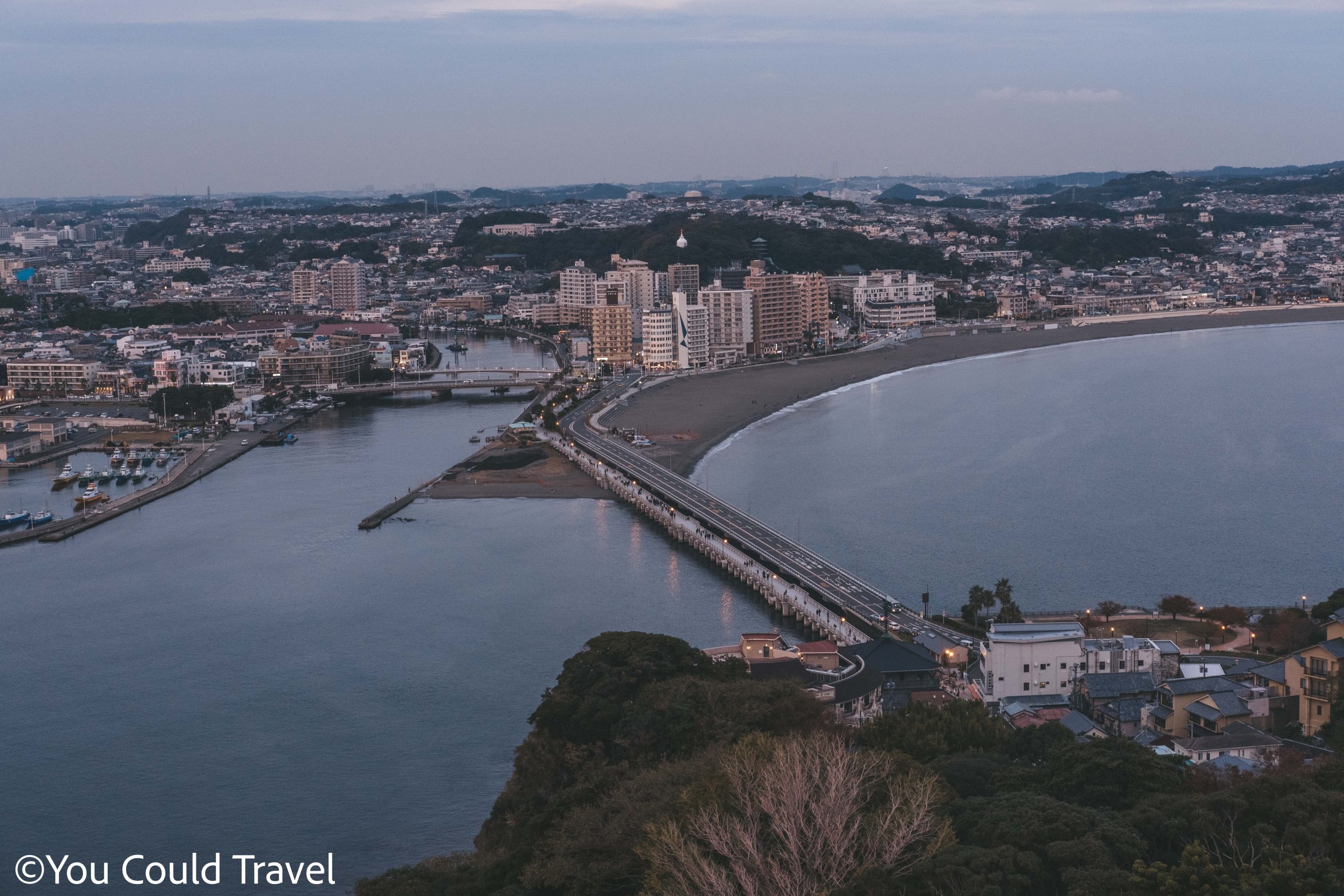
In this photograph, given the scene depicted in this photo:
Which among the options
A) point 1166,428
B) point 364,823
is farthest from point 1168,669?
point 1166,428

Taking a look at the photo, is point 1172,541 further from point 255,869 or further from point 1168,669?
point 255,869

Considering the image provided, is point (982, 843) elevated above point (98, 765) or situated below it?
above

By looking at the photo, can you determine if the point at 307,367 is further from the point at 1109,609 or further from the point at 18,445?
the point at 1109,609

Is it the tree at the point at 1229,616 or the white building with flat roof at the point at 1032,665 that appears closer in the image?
the white building with flat roof at the point at 1032,665

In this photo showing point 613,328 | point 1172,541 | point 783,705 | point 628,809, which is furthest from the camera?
point 613,328

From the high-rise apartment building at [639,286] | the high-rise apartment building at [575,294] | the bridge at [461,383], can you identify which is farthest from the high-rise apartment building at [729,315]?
the high-rise apartment building at [575,294]

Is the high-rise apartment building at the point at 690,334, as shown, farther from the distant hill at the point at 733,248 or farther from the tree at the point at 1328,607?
the tree at the point at 1328,607
